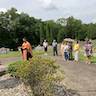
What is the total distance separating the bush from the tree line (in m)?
77.1

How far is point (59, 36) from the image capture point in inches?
4067

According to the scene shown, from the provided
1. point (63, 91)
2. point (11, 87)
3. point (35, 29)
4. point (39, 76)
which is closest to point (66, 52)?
point (11, 87)

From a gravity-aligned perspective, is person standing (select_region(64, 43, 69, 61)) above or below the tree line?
below

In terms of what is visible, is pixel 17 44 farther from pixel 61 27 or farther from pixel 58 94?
pixel 58 94

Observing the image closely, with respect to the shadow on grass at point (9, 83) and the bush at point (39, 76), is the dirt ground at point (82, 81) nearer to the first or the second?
the shadow on grass at point (9, 83)

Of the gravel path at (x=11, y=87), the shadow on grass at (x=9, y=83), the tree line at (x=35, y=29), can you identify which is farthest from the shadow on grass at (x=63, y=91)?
the tree line at (x=35, y=29)

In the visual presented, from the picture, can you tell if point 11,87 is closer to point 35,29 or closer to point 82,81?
point 82,81

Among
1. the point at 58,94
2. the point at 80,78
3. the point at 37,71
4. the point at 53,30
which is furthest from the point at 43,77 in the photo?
the point at 53,30

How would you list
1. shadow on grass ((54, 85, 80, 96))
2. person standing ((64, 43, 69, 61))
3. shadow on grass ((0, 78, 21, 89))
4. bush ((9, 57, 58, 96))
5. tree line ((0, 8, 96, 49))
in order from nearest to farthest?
bush ((9, 57, 58, 96))
shadow on grass ((54, 85, 80, 96))
shadow on grass ((0, 78, 21, 89))
person standing ((64, 43, 69, 61))
tree line ((0, 8, 96, 49))

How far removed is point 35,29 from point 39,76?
3573 inches

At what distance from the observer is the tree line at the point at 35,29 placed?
93688 millimetres

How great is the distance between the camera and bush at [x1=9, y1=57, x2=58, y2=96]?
13391 millimetres

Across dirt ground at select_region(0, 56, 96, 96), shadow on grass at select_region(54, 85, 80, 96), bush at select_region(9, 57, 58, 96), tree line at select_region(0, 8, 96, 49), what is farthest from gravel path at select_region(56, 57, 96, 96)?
tree line at select_region(0, 8, 96, 49)

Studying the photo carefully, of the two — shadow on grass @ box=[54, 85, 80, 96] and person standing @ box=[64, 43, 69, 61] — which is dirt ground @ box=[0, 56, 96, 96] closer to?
shadow on grass @ box=[54, 85, 80, 96]
